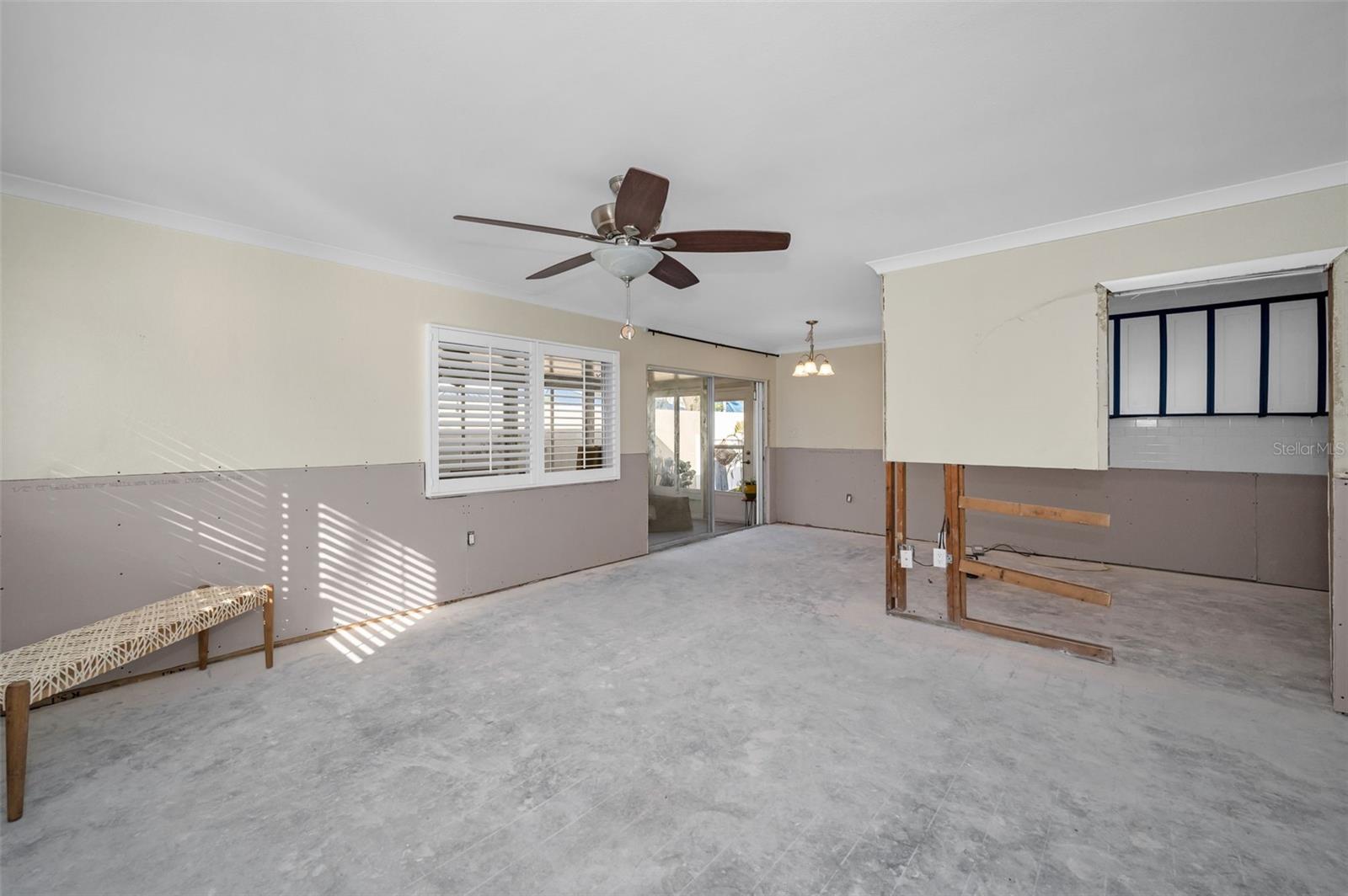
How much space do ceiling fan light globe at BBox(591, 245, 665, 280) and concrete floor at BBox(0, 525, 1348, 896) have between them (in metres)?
2.10

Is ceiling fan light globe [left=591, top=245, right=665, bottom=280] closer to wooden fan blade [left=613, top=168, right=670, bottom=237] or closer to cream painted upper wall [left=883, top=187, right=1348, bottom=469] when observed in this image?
wooden fan blade [left=613, top=168, right=670, bottom=237]

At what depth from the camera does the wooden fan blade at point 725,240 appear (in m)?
2.31

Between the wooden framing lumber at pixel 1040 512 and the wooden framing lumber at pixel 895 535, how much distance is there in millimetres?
398

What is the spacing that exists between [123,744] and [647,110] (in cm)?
343

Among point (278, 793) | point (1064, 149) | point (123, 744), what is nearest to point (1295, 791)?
point (1064, 149)

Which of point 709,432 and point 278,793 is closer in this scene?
point 278,793

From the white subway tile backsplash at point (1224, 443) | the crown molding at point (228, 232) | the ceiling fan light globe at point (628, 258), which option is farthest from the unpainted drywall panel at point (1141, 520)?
the crown molding at point (228, 232)

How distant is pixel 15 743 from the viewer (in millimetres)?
1851

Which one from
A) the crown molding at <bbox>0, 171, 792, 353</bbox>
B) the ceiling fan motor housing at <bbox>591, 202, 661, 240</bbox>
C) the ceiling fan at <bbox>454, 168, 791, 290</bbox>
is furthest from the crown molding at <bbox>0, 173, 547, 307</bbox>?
the ceiling fan motor housing at <bbox>591, 202, 661, 240</bbox>

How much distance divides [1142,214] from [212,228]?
5218mm

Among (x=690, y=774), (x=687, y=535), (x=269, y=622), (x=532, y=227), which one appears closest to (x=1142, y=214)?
(x=532, y=227)

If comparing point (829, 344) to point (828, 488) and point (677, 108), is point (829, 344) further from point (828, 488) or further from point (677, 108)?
point (677, 108)

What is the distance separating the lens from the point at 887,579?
3.83 meters

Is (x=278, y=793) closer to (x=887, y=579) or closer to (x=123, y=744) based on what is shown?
(x=123, y=744)
